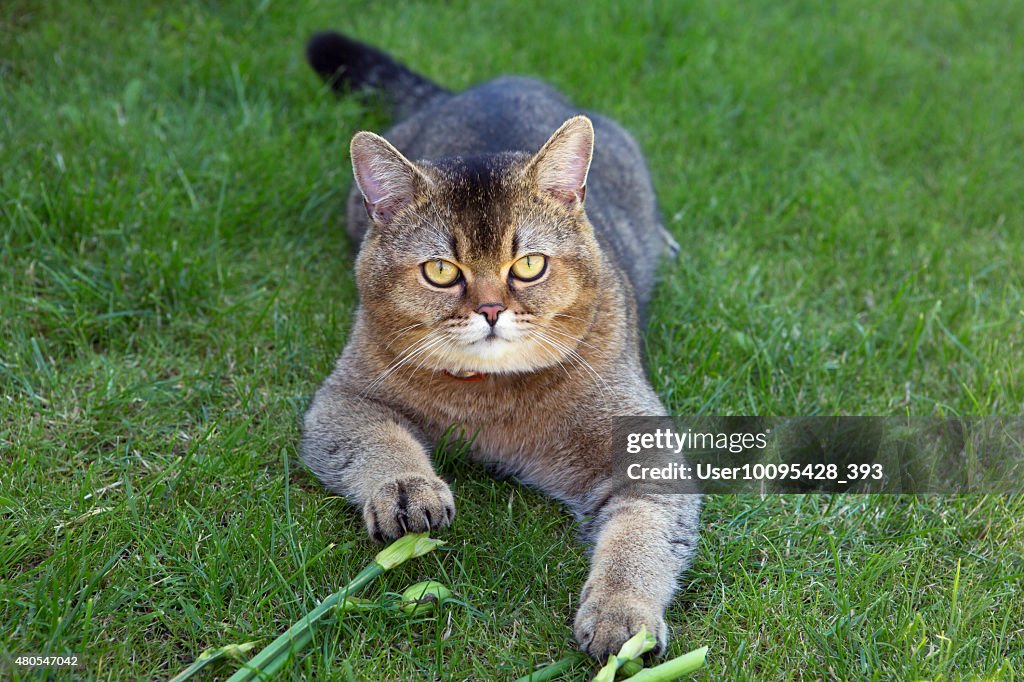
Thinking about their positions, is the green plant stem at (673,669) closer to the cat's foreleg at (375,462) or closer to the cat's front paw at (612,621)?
the cat's front paw at (612,621)

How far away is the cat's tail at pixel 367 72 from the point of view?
554 centimetres

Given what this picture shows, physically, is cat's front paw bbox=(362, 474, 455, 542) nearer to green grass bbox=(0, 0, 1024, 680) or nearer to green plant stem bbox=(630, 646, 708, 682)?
green grass bbox=(0, 0, 1024, 680)

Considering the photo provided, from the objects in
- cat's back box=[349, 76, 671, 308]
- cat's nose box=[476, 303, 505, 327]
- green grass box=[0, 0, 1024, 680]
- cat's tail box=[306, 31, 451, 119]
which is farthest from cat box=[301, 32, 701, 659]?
cat's tail box=[306, 31, 451, 119]

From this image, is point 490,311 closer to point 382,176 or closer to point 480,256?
point 480,256

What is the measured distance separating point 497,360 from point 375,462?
527 millimetres

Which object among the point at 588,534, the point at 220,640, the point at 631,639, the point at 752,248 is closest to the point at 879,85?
the point at 752,248

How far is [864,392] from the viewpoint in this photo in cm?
404

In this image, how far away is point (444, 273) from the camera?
3180 millimetres

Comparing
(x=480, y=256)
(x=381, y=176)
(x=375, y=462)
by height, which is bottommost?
(x=375, y=462)

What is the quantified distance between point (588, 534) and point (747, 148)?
3217mm

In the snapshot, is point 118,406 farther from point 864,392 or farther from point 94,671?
point 864,392

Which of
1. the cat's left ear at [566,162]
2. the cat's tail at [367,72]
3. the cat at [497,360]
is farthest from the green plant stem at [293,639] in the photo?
the cat's tail at [367,72]

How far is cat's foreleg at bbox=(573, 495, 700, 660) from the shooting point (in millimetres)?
2732

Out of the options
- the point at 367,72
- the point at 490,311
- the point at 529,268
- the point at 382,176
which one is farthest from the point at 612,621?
the point at 367,72
